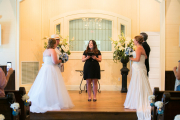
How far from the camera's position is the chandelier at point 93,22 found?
7969 mm

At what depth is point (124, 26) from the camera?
26.0ft

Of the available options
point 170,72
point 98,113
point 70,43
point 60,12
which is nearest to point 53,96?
point 98,113

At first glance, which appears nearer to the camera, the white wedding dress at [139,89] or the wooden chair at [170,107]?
the wooden chair at [170,107]

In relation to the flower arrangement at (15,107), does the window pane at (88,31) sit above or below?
above

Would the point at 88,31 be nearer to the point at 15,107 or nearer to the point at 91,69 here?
the point at 91,69

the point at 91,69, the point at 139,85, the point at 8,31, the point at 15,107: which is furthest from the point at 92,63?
the point at 15,107

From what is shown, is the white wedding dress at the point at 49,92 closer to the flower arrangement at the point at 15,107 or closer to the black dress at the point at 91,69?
the black dress at the point at 91,69

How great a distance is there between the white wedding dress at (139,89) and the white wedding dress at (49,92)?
1.39m

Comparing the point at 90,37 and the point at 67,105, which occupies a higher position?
the point at 90,37

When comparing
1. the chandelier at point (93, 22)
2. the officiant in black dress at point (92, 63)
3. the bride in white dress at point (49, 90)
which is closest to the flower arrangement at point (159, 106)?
the bride in white dress at point (49, 90)

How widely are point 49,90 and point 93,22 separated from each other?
425 cm

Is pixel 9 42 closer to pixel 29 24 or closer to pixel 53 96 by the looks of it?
pixel 29 24

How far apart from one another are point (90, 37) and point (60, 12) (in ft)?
4.92

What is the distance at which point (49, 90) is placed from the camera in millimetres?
4453
